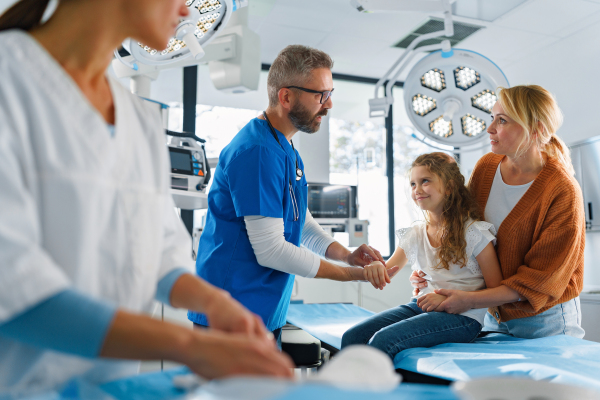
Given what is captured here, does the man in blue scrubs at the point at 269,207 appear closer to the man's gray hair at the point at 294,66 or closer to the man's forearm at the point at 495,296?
the man's gray hair at the point at 294,66

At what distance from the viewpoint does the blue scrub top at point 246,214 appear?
1.48 m

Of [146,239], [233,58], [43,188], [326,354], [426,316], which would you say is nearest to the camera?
[43,188]

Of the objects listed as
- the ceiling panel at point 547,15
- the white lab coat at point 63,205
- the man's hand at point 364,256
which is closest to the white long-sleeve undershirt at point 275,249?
the man's hand at point 364,256

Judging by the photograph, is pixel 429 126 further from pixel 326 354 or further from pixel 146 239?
pixel 146 239

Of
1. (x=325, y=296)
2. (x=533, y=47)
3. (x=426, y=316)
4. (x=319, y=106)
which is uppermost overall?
(x=533, y=47)

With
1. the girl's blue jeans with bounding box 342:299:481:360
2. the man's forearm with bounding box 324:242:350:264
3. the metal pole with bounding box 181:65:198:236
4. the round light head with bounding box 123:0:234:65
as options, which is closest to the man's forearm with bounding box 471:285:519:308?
the girl's blue jeans with bounding box 342:299:481:360

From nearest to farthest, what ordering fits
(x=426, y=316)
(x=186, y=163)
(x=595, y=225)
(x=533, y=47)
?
(x=426, y=316) → (x=186, y=163) → (x=595, y=225) → (x=533, y=47)

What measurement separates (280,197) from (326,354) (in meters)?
0.77

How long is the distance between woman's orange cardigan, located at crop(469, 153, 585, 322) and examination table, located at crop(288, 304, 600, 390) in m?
0.15

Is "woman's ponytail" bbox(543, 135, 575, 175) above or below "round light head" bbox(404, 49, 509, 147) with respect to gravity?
below

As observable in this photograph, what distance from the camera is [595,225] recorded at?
139 inches

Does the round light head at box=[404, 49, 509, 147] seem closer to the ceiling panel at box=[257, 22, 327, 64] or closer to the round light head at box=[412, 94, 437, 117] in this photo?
the round light head at box=[412, 94, 437, 117]

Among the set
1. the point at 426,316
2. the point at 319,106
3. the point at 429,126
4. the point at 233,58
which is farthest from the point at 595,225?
the point at 233,58

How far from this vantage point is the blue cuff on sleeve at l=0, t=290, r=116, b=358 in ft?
1.76
